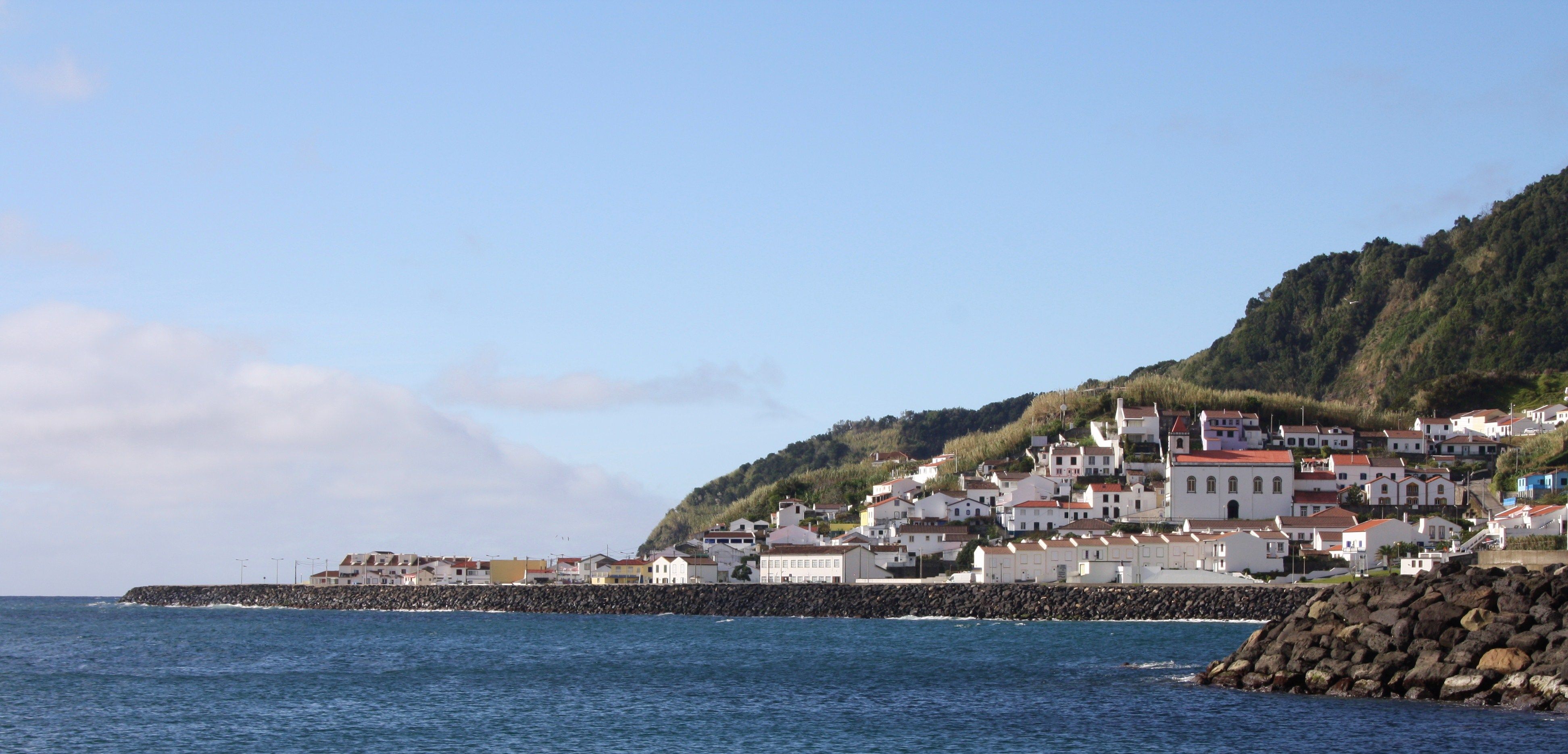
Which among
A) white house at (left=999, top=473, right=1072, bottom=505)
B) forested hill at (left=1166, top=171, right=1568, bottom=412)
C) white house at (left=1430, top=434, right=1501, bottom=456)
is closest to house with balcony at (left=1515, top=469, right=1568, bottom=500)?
white house at (left=1430, top=434, right=1501, bottom=456)

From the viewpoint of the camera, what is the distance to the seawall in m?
70.9

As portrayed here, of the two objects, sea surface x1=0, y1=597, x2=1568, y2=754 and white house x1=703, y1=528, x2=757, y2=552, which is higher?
white house x1=703, y1=528, x2=757, y2=552

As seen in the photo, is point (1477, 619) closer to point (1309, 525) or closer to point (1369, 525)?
point (1369, 525)

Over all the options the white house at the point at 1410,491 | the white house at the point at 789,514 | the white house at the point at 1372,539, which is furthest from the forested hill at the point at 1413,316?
the white house at the point at 1372,539

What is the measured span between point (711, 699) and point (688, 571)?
192ft

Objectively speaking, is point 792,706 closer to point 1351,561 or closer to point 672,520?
point 1351,561

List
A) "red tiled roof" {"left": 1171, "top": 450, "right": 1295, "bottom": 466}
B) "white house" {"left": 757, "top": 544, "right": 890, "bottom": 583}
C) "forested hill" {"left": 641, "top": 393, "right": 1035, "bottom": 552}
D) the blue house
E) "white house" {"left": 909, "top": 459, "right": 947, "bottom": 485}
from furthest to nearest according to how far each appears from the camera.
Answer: "forested hill" {"left": 641, "top": 393, "right": 1035, "bottom": 552} < "white house" {"left": 909, "top": 459, "right": 947, "bottom": 485} < "red tiled roof" {"left": 1171, "top": 450, "right": 1295, "bottom": 466} < "white house" {"left": 757, "top": 544, "right": 890, "bottom": 583} < the blue house

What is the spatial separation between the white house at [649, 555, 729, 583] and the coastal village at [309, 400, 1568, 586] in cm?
14

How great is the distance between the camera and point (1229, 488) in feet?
310

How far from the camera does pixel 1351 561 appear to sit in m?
77.7

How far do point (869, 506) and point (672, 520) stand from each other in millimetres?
61050

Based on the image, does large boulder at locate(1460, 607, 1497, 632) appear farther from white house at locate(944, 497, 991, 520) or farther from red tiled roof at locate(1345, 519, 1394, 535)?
white house at locate(944, 497, 991, 520)

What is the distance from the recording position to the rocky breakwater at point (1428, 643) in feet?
111

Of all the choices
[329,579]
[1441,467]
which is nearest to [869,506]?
[1441,467]
